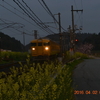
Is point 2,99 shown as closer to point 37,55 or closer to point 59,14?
point 37,55

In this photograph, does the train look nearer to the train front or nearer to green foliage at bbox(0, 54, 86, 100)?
the train front

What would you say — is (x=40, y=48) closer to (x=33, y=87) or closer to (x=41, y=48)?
(x=41, y=48)

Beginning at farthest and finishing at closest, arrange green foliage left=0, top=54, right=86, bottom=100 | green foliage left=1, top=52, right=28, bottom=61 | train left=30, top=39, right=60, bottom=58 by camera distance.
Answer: green foliage left=1, top=52, right=28, bottom=61 → train left=30, top=39, right=60, bottom=58 → green foliage left=0, top=54, right=86, bottom=100

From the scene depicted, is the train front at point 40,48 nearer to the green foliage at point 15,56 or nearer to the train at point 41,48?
the train at point 41,48

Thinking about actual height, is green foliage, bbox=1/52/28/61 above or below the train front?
below

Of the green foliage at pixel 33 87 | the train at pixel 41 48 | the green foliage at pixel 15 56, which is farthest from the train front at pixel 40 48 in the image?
the green foliage at pixel 33 87

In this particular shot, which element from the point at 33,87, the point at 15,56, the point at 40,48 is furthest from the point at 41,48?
the point at 33,87

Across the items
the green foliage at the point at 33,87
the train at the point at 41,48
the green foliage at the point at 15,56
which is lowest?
the green foliage at the point at 33,87

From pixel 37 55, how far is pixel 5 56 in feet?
38.7

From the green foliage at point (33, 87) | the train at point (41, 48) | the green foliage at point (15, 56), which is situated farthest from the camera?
the green foliage at point (15, 56)

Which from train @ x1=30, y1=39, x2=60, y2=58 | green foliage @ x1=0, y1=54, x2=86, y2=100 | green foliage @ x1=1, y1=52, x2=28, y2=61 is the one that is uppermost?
train @ x1=30, y1=39, x2=60, y2=58

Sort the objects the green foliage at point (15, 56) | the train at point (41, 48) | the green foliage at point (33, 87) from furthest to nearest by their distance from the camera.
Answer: the green foliage at point (15, 56) < the train at point (41, 48) < the green foliage at point (33, 87)

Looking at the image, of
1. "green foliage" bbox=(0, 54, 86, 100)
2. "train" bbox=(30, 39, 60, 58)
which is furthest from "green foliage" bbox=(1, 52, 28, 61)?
"green foliage" bbox=(0, 54, 86, 100)

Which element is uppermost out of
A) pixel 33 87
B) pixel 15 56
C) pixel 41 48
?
pixel 41 48
